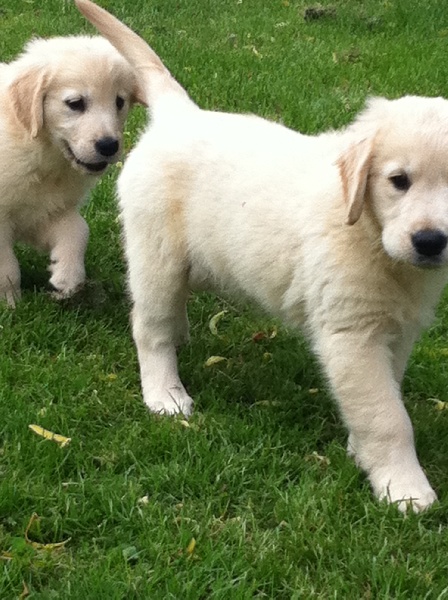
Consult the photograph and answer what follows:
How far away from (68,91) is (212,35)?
5.38 m

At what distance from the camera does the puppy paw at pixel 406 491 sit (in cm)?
306

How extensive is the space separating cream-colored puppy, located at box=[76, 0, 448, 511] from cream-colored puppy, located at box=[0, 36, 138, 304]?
49 centimetres

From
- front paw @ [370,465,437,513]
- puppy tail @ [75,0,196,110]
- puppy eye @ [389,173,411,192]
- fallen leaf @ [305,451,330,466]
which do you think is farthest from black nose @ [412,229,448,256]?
puppy tail @ [75,0,196,110]

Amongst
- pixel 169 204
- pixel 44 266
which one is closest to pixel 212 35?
pixel 44 266

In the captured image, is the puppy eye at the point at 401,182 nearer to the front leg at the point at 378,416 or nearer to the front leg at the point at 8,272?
the front leg at the point at 378,416

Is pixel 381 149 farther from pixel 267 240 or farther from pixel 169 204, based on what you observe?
pixel 169 204

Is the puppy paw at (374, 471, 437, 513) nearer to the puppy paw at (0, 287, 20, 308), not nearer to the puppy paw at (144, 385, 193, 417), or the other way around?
the puppy paw at (144, 385, 193, 417)

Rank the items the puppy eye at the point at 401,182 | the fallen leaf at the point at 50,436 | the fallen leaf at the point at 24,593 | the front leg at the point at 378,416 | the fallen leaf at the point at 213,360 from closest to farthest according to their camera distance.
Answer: the fallen leaf at the point at 24,593 → the puppy eye at the point at 401,182 → the front leg at the point at 378,416 → the fallen leaf at the point at 50,436 → the fallen leaf at the point at 213,360

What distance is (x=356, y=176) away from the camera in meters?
3.02

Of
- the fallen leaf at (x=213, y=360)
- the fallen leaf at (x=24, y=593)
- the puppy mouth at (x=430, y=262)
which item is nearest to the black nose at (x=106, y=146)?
the fallen leaf at (x=213, y=360)

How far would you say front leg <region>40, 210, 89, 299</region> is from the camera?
14.6ft

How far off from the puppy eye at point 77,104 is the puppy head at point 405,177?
5.79 ft

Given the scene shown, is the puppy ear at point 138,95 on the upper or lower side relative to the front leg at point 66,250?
upper

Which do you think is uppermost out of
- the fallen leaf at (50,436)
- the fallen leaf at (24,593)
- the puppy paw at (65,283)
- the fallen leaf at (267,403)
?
the fallen leaf at (24,593)
